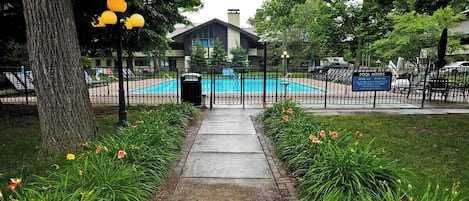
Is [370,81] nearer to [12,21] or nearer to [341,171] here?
[341,171]

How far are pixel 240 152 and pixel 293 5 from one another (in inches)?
1089

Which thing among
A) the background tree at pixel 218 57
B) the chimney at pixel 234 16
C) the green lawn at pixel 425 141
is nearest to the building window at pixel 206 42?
the background tree at pixel 218 57

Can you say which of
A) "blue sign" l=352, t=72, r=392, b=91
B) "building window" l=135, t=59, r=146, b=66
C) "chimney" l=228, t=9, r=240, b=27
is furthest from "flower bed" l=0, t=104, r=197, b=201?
"building window" l=135, t=59, r=146, b=66

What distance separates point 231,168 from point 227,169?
0.07 meters

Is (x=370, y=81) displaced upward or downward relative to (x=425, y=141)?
upward

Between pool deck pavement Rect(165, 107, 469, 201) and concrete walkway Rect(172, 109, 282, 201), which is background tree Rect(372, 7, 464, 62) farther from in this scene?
concrete walkway Rect(172, 109, 282, 201)

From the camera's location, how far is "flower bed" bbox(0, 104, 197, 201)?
111 inches

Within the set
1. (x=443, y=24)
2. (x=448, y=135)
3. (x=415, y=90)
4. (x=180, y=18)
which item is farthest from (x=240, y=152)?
(x=443, y=24)

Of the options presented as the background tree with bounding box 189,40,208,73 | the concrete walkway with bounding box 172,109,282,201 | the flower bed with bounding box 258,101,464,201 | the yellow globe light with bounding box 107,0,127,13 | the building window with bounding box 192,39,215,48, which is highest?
the building window with bounding box 192,39,215,48

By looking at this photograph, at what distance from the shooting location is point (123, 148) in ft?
13.0

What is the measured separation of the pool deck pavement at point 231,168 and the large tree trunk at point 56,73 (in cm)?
175

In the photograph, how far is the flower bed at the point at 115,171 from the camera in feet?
9.27

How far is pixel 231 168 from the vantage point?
4.38m

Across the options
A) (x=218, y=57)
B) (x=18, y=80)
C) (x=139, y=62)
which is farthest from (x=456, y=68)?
(x=139, y=62)
